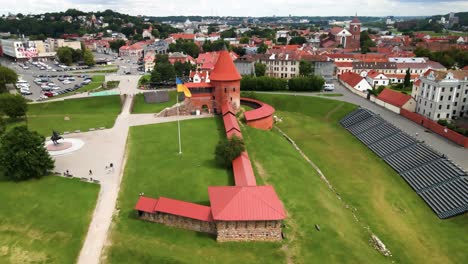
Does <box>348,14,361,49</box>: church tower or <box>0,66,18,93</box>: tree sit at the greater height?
<box>348,14,361,49</box>: church tower

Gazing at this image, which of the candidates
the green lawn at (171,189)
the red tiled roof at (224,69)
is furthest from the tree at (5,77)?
the red tiled roof at (224,69)

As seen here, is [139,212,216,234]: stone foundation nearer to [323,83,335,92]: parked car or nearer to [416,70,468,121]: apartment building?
[416,70,468,121]: apartment building

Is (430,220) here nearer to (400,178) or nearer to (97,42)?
(400,178)

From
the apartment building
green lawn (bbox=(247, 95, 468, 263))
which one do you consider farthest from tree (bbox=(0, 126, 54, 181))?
the apartment building

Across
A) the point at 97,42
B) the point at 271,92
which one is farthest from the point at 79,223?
the point at 97,42

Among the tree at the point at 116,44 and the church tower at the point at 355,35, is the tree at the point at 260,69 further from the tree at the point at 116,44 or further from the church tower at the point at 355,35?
the tree at the point at 116,44

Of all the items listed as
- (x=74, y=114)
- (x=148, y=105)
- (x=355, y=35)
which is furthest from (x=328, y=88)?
(x=355, y=35)
